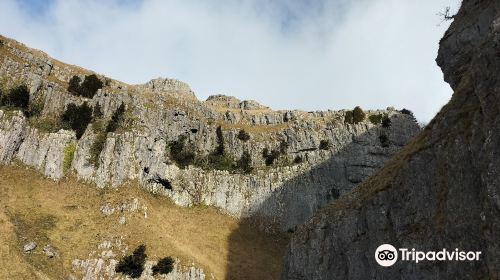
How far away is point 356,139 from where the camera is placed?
8975 centimetres

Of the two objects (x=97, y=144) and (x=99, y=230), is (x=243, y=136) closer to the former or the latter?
(x=97, y=144)

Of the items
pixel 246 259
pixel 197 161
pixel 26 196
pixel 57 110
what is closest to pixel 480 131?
pixel 246 259

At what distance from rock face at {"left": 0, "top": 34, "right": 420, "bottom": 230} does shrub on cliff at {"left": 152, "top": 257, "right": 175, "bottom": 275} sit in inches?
664

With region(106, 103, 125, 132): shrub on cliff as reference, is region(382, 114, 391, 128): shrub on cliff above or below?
above

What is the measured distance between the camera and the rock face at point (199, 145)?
6750cm

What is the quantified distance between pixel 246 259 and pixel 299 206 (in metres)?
17.6

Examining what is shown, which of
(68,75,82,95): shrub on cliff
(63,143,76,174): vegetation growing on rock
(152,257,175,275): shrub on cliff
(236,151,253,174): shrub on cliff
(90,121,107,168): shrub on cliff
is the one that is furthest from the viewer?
(236,151,253,174): shrub on cliff

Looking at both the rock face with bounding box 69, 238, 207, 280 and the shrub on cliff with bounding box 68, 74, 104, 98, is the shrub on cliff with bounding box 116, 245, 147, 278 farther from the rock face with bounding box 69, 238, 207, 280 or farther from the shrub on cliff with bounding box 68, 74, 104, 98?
the shrub on cliff with bounding box 68, 74, 104, 98

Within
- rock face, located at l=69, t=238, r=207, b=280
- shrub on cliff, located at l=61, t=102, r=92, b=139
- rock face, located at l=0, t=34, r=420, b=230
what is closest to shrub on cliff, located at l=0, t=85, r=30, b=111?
rock face, located at l=0, t=34, r=420, b=230

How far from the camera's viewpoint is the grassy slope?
4974 cm

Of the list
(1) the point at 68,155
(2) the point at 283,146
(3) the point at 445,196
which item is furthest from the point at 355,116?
(3) the point at 445,196

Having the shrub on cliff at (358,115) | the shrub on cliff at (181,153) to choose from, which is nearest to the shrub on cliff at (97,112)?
the shrub on cliff at (181,153)

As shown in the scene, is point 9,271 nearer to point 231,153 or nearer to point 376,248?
point 376,248

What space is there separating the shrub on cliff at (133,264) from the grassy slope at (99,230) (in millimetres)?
1648
